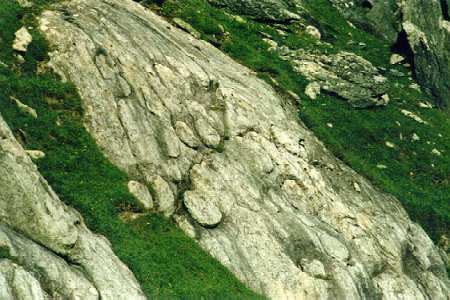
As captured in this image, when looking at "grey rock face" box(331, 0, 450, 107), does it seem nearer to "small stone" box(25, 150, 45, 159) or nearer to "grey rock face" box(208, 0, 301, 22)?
"grey rock face" box(208, 0, 301, 22)

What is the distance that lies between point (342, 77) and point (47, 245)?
44.0m

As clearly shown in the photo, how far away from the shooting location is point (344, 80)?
66.8m

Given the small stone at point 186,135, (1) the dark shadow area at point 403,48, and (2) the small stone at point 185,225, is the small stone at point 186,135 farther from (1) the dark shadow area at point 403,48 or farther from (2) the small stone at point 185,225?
(1) the dark shadow area at point 403,48

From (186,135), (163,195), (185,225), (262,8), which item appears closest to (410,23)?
(262,8)

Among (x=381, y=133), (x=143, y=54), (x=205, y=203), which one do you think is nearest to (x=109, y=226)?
(x=205, y=203)

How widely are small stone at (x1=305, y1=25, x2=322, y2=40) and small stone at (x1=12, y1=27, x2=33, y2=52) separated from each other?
39074 mm

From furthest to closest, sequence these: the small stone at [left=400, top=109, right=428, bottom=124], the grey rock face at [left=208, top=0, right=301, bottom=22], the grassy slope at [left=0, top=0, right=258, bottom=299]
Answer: the grey rock face at [left=208, top=0, right=301, bottom=22]
the small stone at [left=400, top=109, right=428, bottom=124]
the grassy slope at [left=0, top=0, right=258, bottom=299]

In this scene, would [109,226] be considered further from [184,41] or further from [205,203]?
[184,41]

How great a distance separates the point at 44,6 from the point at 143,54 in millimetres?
8802

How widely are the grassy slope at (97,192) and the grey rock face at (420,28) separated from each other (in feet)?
157

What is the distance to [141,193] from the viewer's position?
39312mm

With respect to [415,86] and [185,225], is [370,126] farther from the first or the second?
[185,225]

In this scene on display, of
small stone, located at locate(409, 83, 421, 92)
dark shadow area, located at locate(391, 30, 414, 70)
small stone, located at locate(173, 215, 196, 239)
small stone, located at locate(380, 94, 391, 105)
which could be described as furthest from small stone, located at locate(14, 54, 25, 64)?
dark shadow area, located at locate(391, 30, 414, 70)

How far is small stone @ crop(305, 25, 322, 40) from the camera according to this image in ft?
248
